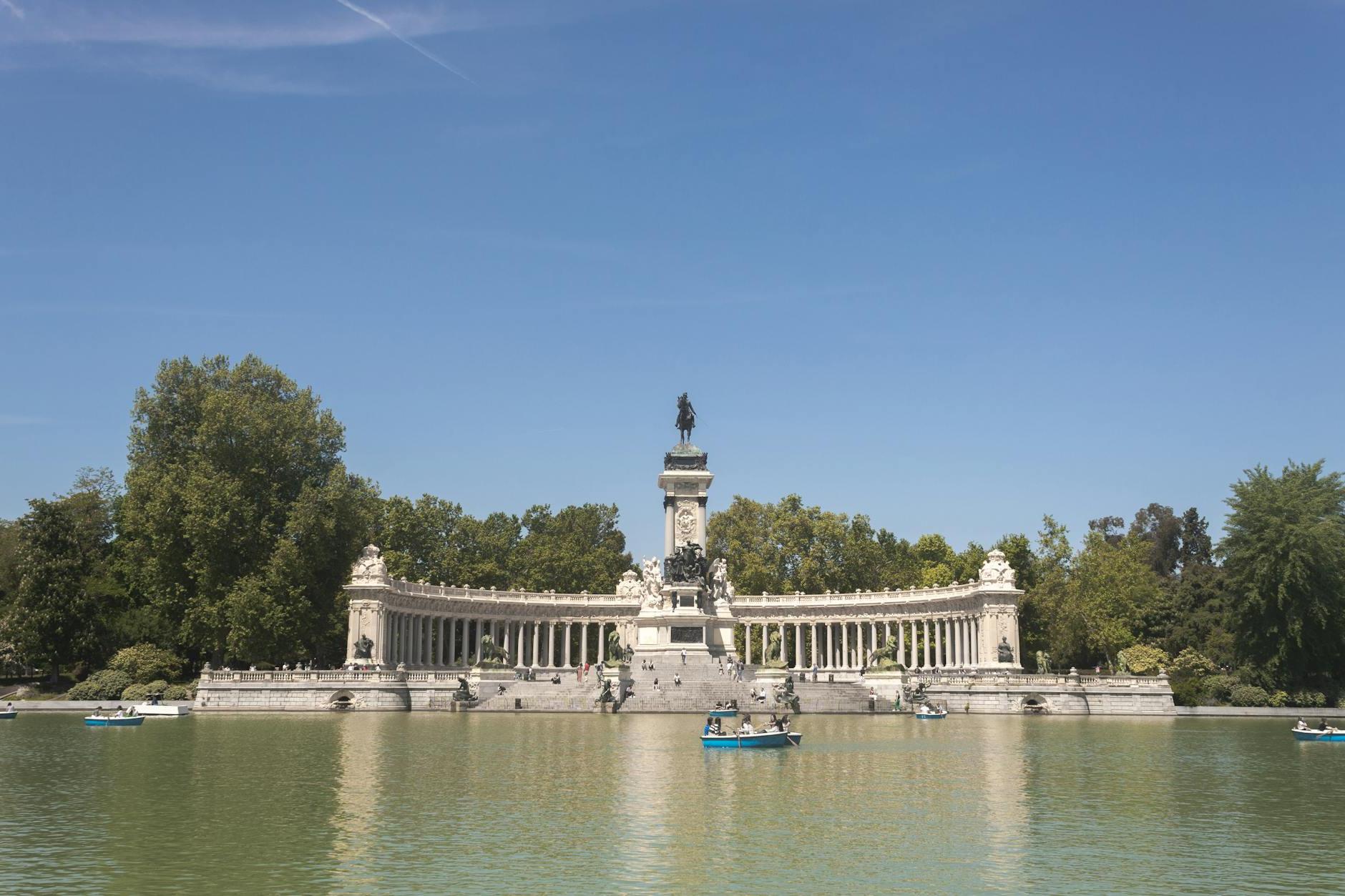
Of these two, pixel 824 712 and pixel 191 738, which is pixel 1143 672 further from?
pixel 191 738

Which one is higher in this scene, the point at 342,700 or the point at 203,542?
the point at 203,542

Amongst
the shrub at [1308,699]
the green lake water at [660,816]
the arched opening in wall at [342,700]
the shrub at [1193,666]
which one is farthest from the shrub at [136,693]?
the shrub at [1308,699]

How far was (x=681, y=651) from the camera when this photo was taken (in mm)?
74688

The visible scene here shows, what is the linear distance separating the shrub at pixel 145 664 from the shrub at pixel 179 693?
2.84 metres

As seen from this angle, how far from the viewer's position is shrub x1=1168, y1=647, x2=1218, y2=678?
232ft

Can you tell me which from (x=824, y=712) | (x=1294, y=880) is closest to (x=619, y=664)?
(x=824, y=712)

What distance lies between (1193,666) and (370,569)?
48.7m

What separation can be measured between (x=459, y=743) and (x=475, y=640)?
62.1 m

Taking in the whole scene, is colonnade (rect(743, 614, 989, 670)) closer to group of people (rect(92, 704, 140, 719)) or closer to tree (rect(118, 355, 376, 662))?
tree (rect(118, 355, 376, 662))

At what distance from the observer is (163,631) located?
7181cm

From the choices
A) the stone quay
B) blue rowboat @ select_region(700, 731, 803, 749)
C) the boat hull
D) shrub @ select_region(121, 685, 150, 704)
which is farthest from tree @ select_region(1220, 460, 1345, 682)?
shrub @ select_region(121, 685, 150, 704)

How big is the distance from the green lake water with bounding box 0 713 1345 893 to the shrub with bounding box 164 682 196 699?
77.0ft

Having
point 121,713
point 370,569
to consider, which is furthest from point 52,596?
point 121,713

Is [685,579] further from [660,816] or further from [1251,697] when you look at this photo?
[660,816]
